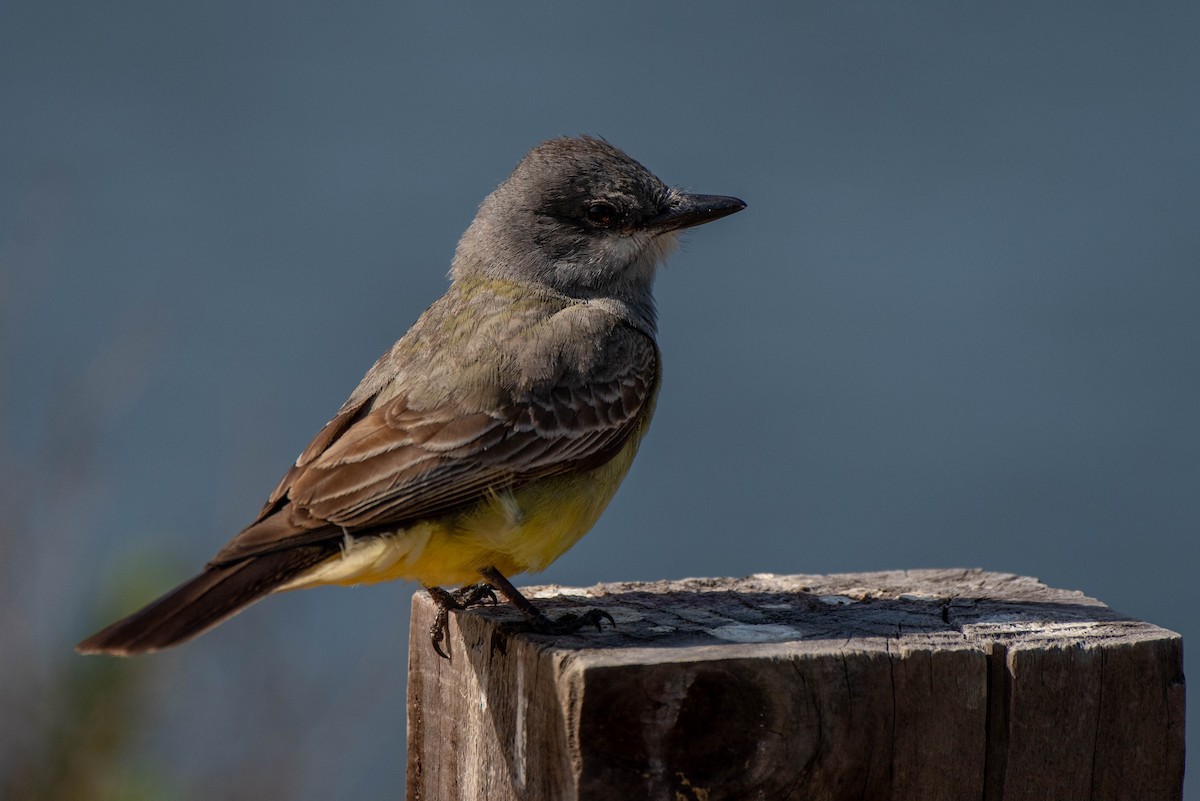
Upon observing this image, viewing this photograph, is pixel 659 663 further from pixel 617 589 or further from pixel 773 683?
pixel 617 589

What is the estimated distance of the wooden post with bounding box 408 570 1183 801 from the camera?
116 inches

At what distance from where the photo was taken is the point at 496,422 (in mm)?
4359

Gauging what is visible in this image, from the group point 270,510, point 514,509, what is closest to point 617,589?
point 514,509

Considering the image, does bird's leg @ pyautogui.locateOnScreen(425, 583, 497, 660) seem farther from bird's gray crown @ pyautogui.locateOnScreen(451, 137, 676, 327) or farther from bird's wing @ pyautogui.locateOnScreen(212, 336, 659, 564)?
bird's gray crown @ pyautogui.locateOnScreen(451, 137, 676, 327)

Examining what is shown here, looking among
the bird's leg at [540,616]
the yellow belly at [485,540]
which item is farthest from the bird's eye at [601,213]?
the bird's leg at [540,616]

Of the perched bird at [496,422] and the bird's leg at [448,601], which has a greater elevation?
the perched bird at [496,422]

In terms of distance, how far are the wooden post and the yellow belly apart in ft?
1.64

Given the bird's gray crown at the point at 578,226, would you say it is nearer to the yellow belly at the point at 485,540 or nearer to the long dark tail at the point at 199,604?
the yellow belly at the point at 485,540

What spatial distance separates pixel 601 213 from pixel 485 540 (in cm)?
186

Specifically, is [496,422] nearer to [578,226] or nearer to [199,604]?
[199,604]

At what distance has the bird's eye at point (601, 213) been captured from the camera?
5438mm

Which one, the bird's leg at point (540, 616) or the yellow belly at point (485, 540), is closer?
the bird's leg at point (540, 616)

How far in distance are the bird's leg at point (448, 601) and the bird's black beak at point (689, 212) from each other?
1.82 m

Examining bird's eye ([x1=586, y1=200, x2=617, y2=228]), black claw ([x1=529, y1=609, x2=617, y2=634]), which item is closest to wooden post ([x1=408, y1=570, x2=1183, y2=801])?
black claw ([x1=529, y1=609, x2=617, y2=634])
